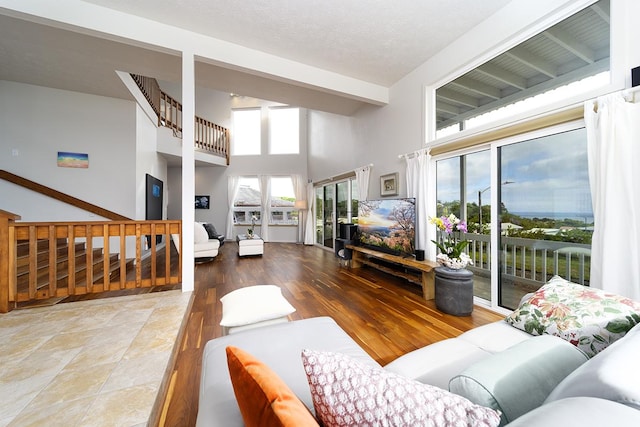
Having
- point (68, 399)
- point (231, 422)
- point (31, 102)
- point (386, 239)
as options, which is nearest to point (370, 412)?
point (231, 422)

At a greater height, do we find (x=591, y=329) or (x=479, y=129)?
(x=479, y=129)

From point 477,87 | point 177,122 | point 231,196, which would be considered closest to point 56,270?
point 177,122

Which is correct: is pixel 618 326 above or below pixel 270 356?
above

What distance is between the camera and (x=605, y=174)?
1.75 metres

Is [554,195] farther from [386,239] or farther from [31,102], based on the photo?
[31,102]

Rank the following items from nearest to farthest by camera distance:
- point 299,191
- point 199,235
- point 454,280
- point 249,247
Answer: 1. point 454,280
2. point 199,235
3. point 249,247
4. point 299,191

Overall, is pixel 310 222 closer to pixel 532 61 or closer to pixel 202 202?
pixel 202 202

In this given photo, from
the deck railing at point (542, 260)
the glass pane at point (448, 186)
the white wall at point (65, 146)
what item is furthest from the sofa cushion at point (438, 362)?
the white wall at point (65, 146)

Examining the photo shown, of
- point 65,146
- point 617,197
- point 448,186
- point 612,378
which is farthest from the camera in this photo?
point 65,146

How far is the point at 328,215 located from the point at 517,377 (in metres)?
6.34

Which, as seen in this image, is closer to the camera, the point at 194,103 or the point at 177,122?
the point at 194,103

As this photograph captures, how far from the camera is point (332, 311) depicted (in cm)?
261

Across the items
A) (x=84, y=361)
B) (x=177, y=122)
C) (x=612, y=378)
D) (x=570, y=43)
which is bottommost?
(x=84, y=361)

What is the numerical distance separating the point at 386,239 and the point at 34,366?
142 inches
